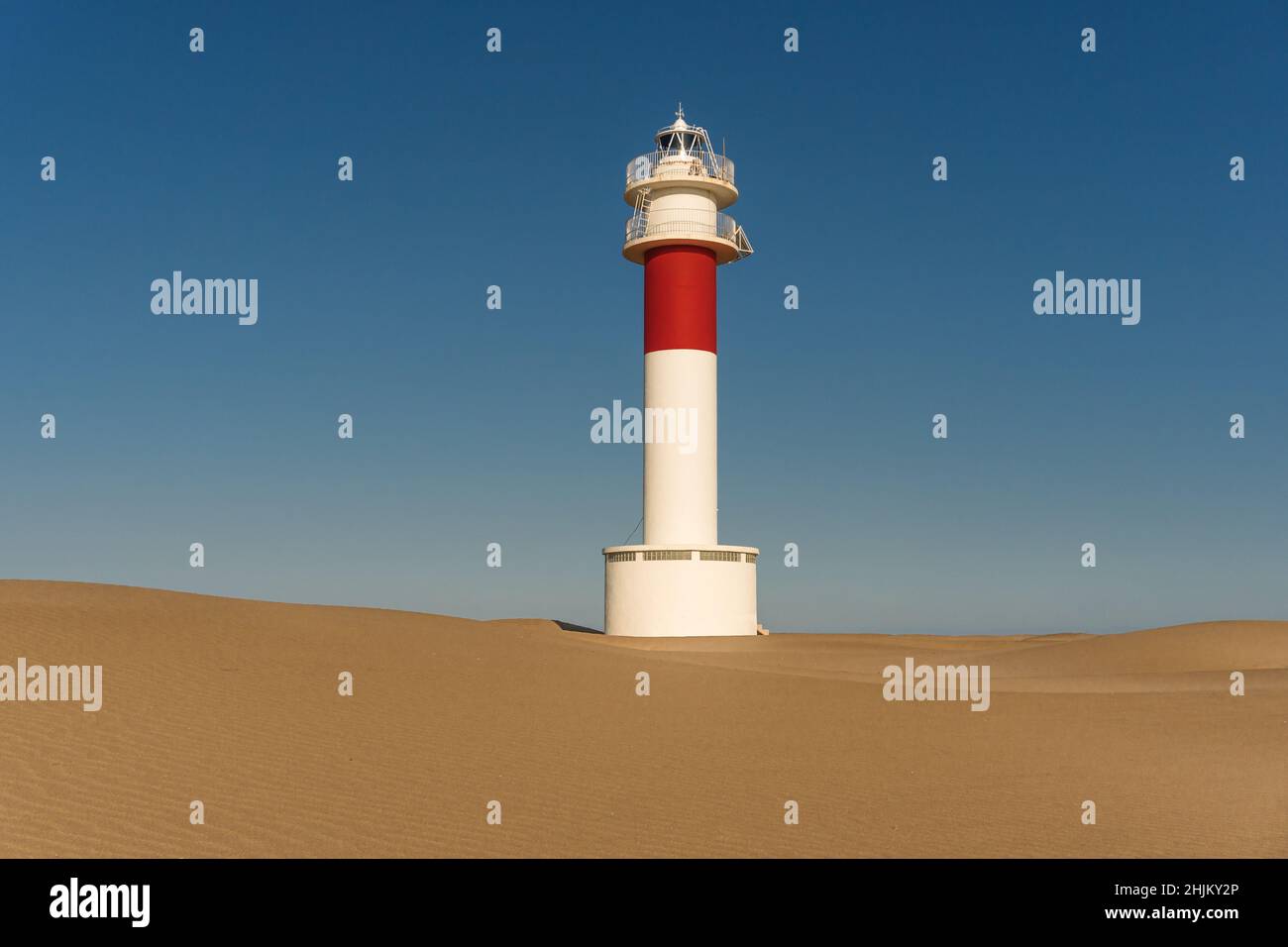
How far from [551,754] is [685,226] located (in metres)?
21.0

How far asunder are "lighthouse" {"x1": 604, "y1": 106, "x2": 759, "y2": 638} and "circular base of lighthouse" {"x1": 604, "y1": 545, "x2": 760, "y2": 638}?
3cm

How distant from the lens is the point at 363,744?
11.4 metres

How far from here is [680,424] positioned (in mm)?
29531

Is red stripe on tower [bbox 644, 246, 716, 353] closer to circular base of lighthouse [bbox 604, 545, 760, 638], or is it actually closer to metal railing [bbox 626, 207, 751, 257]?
metal railing [bbox 626, 207, 751, 257]

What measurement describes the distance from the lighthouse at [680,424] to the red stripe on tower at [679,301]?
28 mm

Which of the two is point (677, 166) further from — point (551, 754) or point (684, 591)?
point (551, 754)

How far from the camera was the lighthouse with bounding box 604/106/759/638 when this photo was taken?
28828mm

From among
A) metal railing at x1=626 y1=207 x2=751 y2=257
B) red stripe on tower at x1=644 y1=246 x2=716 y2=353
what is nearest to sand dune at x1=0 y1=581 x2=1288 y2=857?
red stripe on tower at x1=644 y1=246 x2=716 y2=353

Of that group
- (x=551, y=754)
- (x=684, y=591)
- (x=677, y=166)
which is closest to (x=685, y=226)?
(x=677, y=166)

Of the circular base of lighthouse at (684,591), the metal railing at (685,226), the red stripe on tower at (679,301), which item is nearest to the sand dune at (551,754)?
the circular base of lighthouse at (684,591)

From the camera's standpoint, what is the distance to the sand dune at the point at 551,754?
855 cm

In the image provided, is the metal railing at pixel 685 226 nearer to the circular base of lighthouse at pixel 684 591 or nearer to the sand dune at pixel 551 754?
the circular base of lighthouse at pixel 684 591
